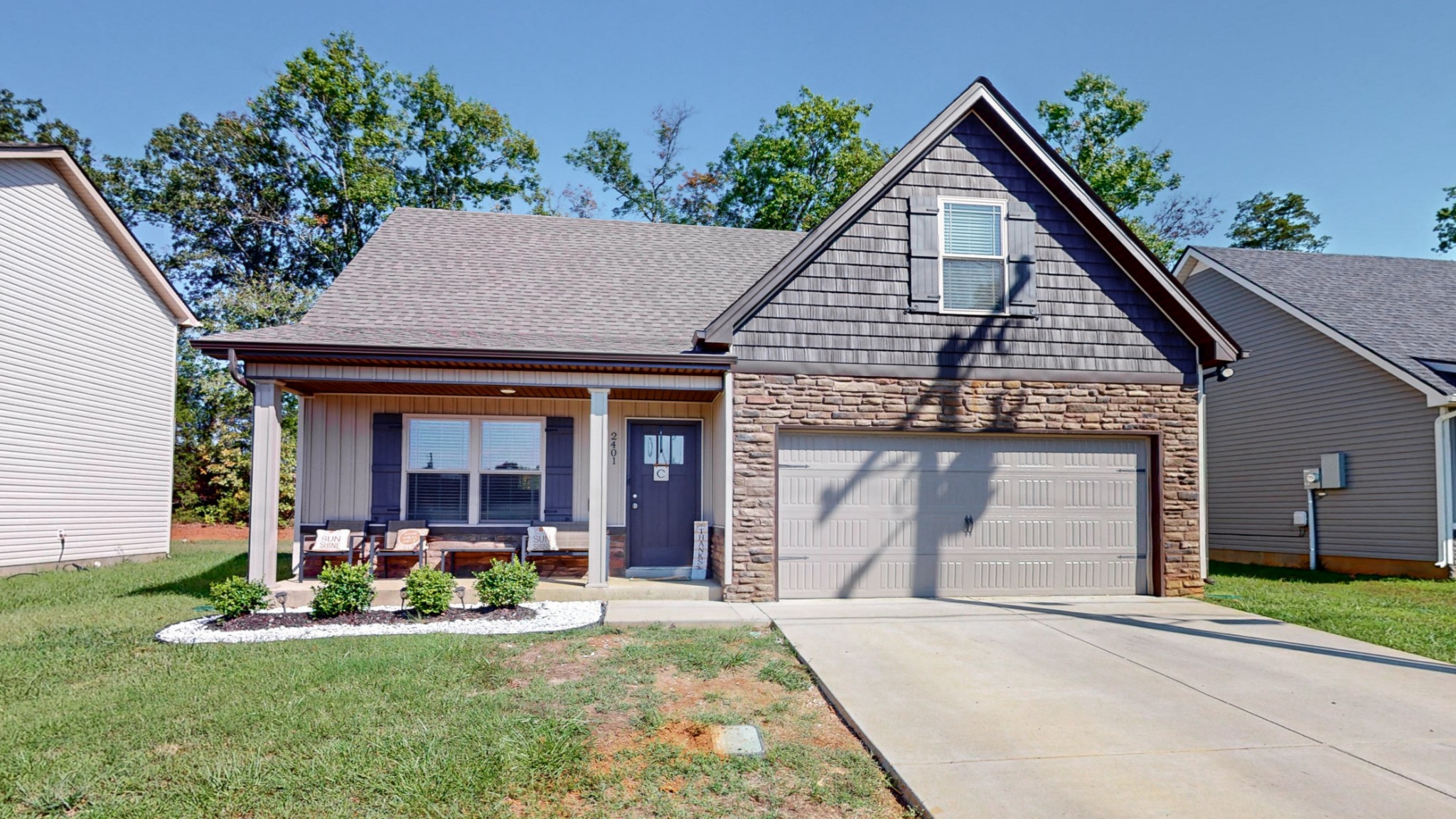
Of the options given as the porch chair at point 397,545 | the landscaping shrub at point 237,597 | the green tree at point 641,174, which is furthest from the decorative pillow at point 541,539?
the green tree at point 641,174

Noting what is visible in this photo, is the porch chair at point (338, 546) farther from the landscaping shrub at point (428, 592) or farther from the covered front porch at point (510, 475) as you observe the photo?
the landscaping shrub at point (428, 592)

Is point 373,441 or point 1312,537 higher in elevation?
point 373,441

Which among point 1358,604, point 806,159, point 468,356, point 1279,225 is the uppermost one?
point 1279,225

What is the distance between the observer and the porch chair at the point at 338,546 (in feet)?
33.0

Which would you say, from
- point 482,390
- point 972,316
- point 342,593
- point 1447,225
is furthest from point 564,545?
point 1447,225

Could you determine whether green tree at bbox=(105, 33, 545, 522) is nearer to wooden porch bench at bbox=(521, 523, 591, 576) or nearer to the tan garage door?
wooden porch bench at bbox=(521, 523, 591, 576)

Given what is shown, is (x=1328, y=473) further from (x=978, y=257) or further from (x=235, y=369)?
(x=235, y=369)

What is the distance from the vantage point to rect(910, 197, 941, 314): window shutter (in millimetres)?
9492

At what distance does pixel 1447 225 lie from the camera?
29.4 m

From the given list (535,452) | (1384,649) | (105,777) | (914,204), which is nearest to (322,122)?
(535,452)

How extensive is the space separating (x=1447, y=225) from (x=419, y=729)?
37.7 meters

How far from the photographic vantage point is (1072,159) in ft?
85.9

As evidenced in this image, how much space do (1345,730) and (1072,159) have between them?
2457 centimetres

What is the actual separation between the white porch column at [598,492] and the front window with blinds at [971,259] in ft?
13.5
